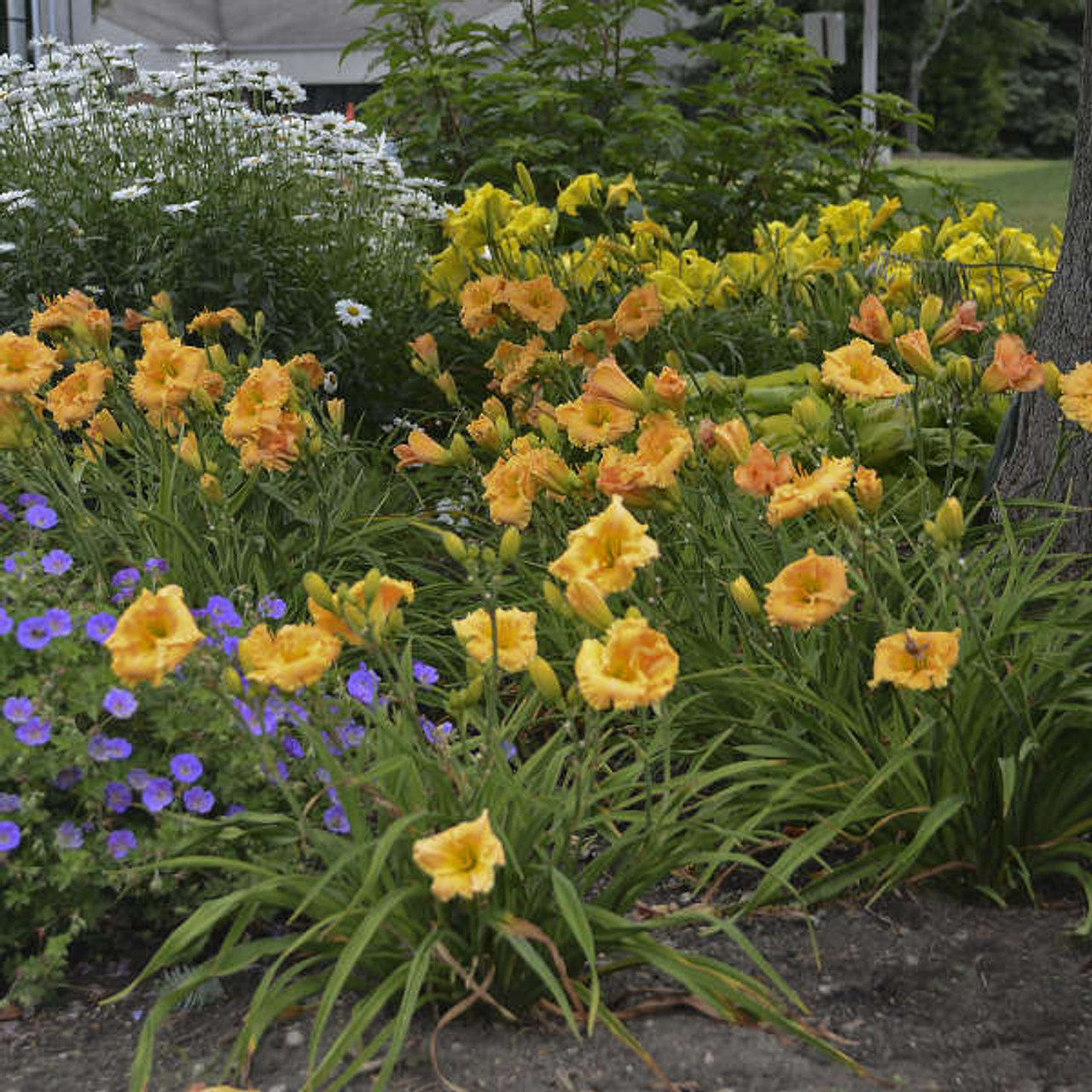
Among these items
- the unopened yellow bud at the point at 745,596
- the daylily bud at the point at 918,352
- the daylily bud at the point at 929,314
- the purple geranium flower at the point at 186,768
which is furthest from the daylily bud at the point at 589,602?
the daylily bud at the point at 929,314

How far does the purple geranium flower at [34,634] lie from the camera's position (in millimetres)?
2180

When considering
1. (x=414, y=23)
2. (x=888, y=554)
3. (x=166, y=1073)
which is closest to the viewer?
(x=166, y=1073)

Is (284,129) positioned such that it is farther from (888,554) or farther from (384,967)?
(384,967)

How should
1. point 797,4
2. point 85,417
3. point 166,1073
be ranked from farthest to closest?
point 797,4, point 85,417, point 166,1073

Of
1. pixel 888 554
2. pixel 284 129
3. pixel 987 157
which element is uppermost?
pixel 284 129

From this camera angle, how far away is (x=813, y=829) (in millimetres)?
2164

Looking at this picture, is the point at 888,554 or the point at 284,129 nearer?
the point at 888,554

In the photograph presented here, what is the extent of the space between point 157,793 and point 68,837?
138 mm

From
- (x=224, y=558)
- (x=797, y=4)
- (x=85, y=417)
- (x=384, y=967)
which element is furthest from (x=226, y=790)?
(x=797, y=4)

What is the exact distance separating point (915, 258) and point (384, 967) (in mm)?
3075

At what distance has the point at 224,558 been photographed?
2900 mm

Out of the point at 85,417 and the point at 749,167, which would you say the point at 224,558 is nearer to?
the point at 85,417

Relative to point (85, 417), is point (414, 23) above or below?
above

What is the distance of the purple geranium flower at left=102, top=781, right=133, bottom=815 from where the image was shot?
2131mm
